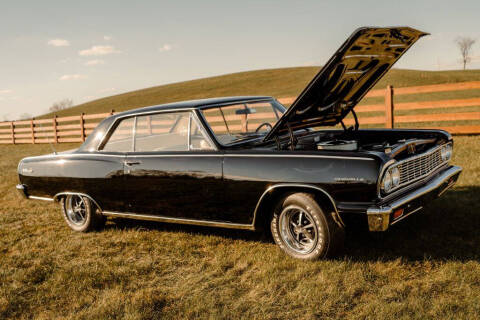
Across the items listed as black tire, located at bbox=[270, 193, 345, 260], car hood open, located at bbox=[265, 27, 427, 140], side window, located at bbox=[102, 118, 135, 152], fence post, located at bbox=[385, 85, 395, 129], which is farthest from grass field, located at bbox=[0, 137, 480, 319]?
fence post, located at bbox=[385, 85, 395, 129]

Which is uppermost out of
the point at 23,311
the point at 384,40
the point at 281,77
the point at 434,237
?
the point at 281,77

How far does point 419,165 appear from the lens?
3.94m

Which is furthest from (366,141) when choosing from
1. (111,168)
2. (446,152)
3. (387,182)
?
(111,168)

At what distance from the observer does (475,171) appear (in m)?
6.62

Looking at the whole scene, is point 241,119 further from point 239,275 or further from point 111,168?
point 239,275

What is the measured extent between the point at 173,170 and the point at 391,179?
2.00 m

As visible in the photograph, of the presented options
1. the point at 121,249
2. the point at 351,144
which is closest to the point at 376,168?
the point at 351,144

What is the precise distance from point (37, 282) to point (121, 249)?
0.91 m

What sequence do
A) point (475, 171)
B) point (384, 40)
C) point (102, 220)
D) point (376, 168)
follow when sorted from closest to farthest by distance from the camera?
point (376, 168) → point (384, 40) → point (102, 220) → point (475, 171)

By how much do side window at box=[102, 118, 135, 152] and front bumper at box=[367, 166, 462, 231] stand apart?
268cm

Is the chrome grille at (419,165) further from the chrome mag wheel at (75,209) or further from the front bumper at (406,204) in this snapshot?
the chrome mag wheel at (75,209)

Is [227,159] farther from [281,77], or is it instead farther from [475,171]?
[281,77]

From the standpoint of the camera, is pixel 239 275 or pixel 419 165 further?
pixel 419 165

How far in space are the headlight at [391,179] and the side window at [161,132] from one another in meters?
1.95
